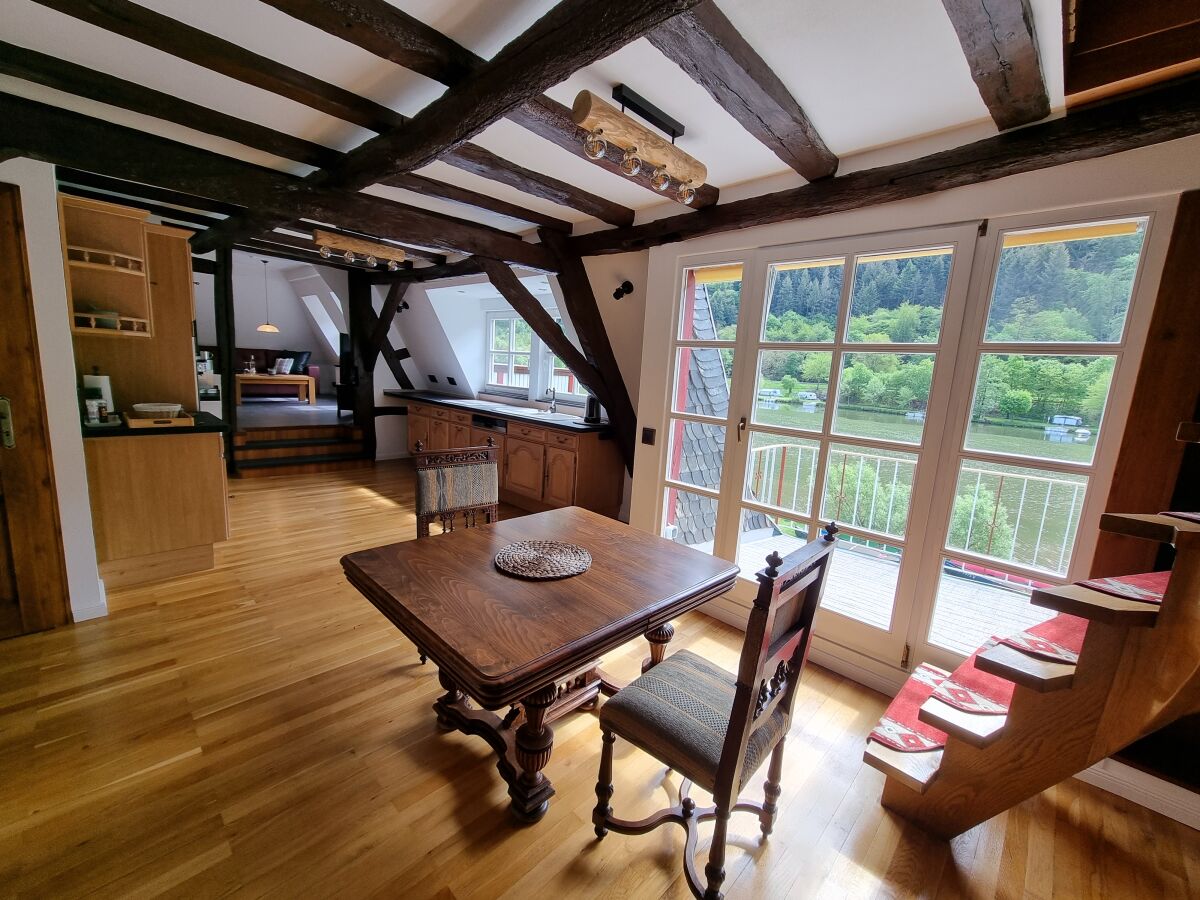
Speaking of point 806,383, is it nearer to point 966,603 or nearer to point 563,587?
point 966,603

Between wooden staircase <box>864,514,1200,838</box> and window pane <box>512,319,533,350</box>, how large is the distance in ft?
16.2

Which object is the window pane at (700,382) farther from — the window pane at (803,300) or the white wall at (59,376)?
the white wall at (59,376)

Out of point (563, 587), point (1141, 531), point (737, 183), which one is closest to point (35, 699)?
point (563, 587)

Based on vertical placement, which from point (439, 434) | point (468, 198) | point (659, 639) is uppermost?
point (468, 198)

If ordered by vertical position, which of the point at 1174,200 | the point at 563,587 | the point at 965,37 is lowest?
the point at 563,587

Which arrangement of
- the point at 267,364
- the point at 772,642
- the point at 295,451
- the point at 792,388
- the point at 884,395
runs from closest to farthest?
the point at 772,642
the point at 884,395
the point at 792,388
the point at 295,451
the point at 267,364

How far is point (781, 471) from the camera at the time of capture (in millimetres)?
2582

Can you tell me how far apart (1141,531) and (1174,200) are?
1.32 metres

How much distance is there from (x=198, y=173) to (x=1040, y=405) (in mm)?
3889

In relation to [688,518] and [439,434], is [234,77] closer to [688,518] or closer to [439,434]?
[688,518]

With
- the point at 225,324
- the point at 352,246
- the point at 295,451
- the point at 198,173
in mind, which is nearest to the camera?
the point at 198,173

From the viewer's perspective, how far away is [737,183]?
2.47 metres

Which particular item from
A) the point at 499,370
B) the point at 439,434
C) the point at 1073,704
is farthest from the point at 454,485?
the point at 499,370

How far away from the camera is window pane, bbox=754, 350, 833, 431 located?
2346 mm
